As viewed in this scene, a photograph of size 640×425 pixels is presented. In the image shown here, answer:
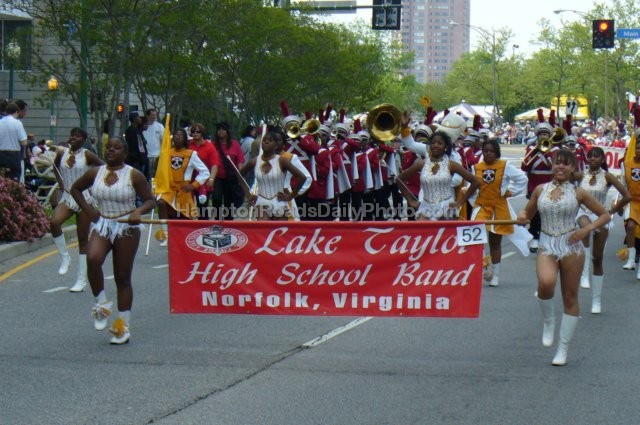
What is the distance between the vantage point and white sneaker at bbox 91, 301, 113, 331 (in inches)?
395

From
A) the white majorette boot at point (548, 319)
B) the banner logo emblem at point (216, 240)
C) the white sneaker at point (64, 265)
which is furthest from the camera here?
the white sneaker at point (64, 265)

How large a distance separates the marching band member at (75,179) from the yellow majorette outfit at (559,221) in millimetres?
5128

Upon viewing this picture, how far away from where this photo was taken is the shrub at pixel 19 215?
16.3m

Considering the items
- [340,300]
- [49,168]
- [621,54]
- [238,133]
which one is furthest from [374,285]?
[621,54]

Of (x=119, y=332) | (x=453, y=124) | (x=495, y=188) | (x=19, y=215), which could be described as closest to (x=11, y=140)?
(x=19, y=215)

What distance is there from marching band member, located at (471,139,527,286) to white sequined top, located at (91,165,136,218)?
16.8 ft

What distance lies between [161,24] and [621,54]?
151 ft

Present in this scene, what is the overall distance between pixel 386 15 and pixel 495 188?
19.8 metres

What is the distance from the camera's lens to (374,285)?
930cm

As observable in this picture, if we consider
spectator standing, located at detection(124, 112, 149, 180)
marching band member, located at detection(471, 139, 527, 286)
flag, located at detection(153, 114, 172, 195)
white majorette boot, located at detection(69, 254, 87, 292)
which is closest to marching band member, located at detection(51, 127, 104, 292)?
white majorette boot, located at detection(69, 254, 87, 292)

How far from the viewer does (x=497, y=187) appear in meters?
13.7

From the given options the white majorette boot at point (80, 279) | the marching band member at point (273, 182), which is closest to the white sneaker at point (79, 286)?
the white majorette boot at point (80, 279)

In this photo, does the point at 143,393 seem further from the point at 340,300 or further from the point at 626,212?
the point at 626,212

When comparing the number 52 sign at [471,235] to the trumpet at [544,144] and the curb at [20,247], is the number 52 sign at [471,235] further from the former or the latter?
the curb at [20,247]
